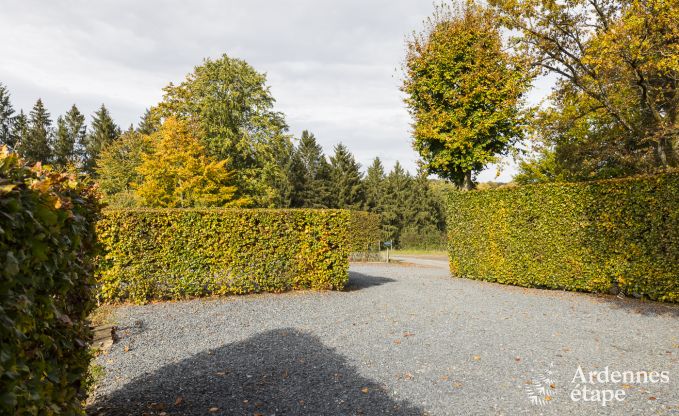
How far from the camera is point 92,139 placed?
2103 inches

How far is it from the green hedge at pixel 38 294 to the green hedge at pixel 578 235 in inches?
413

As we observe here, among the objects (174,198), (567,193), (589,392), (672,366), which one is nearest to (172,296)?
(589,392)

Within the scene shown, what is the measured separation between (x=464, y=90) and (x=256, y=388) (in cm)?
1624

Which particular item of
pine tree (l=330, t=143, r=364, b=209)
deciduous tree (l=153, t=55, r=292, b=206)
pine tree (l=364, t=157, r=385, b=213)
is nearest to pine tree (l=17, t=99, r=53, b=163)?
deciduous tree (l=153, t=55, r=292, b=206)

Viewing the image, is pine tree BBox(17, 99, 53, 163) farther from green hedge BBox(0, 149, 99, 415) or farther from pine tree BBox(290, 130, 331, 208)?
green hedge BBox(0, 149, 99, 415)

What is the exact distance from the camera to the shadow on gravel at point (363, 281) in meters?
11.5

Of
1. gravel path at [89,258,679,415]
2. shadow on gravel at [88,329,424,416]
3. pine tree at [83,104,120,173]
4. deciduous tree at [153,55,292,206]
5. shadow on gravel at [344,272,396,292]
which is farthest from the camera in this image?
pine tree at [83,104,120,173]

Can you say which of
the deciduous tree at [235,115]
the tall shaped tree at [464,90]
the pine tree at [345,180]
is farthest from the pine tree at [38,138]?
the tall shaped tree at [464,90]

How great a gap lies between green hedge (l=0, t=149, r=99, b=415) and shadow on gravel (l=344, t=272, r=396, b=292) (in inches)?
333

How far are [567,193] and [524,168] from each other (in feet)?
56.2

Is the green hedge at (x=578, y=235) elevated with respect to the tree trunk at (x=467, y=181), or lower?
lower

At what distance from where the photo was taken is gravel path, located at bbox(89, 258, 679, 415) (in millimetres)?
4176

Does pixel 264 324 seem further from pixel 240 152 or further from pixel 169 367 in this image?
pixel 240 152

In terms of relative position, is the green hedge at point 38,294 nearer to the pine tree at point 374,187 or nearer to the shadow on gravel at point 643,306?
the shadow on gravel at point 643,306
